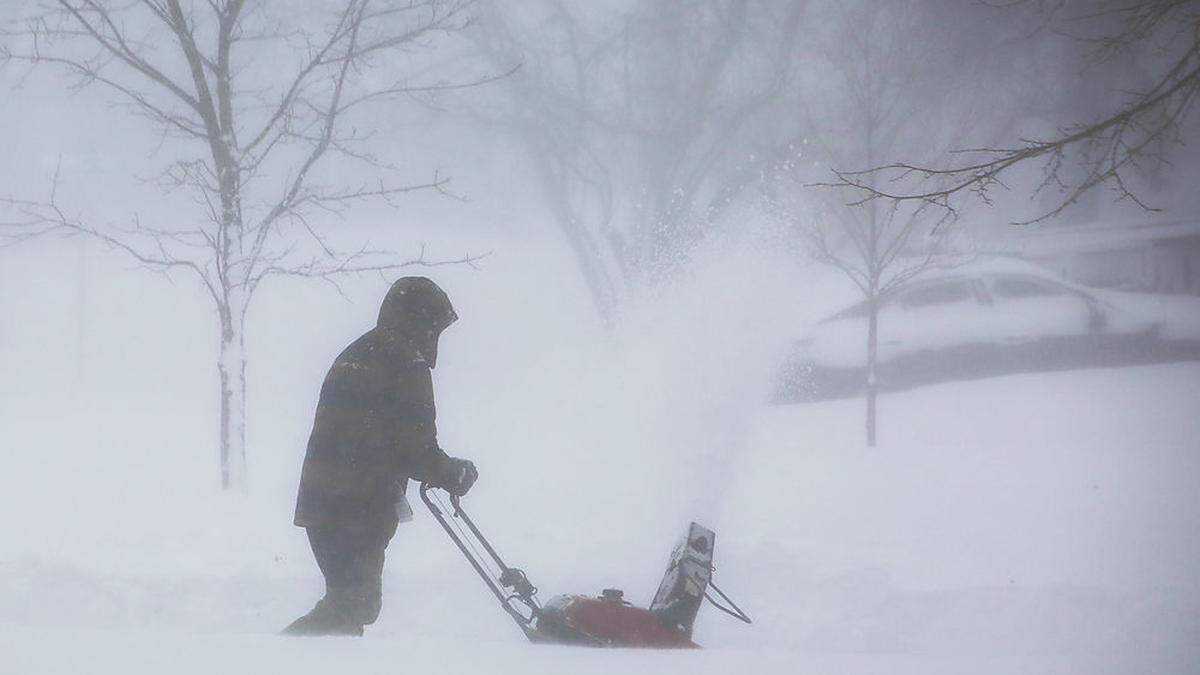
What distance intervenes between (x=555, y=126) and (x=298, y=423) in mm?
5848

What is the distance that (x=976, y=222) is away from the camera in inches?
460

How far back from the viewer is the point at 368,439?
384cm

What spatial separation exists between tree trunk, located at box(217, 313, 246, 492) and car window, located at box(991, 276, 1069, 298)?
773 centimetres

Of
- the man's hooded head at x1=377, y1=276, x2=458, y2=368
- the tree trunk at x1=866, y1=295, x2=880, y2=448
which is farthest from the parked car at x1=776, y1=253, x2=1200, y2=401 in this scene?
the man's hooded head at x1=377, y1=276, x2=458, y2=368

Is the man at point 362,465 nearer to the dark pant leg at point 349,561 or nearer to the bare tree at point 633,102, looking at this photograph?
the dark pant leg at point 349,561

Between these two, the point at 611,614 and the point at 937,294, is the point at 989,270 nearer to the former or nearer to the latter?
the point at 937,294

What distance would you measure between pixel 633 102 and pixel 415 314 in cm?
1208

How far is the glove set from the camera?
3840 mm

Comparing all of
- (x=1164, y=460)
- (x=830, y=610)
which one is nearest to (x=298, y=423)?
(x=830, y=610)

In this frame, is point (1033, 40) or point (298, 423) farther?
point (298, 423)

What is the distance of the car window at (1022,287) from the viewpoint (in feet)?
36.0

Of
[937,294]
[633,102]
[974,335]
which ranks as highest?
[633,102]

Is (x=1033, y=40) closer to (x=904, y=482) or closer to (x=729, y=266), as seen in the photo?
(x=729, y=266)

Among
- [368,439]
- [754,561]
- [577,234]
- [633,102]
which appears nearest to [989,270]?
[754,561]
